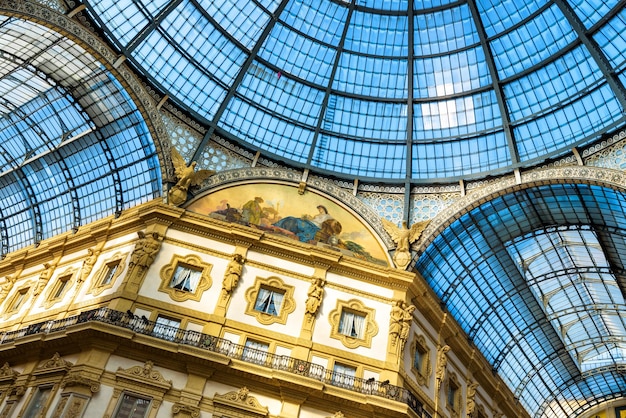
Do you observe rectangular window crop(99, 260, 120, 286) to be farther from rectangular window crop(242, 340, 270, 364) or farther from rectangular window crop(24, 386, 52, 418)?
rectangular window crop(242, 340, 270, 364)

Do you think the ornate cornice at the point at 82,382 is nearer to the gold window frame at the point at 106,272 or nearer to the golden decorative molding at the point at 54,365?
the golden decorative molding at the point at 54,365

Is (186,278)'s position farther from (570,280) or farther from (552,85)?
(570,280)

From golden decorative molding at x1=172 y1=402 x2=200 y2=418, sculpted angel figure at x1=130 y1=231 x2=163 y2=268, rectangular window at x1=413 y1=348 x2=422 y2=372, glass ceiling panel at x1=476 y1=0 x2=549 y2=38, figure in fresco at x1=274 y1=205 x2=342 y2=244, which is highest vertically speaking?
glass ceiling panel at x1=476 y1=0 x2=549 y2=38

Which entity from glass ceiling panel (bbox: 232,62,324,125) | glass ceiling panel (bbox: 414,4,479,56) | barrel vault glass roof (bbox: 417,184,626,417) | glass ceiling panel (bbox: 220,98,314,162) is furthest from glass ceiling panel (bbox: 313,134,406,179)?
glass ceiling panel (bbox: 414,4,479,56)

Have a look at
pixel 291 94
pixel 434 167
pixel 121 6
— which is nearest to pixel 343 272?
pixel 434 167

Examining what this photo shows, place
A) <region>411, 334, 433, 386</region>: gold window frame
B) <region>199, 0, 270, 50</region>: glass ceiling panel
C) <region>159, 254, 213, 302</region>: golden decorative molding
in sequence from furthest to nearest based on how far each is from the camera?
<region>199, 0, 270, 50</region>: glass ceiling panel → <region>411, 334, 433, 386</region>: gold window frame → <region>159, 254, 213, 302</region>: golden decorative molding

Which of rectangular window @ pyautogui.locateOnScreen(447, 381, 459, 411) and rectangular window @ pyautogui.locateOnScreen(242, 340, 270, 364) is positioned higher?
rectangular window @ pyautogui.locateOnScreen(447, 381, 459, 411)

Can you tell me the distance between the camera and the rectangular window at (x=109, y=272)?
28438 millimetres

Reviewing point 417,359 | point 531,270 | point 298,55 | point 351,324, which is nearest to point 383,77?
point 298,55

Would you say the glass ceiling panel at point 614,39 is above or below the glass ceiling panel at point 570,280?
above

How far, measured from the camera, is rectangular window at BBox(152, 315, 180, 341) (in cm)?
2528

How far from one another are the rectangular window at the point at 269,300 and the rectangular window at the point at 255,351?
177 cm

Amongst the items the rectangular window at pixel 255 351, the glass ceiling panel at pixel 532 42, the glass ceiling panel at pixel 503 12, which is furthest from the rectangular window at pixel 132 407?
the glass ceiling panel at pixel 503 12

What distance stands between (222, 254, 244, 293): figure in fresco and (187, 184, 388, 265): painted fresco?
307 centimetres
